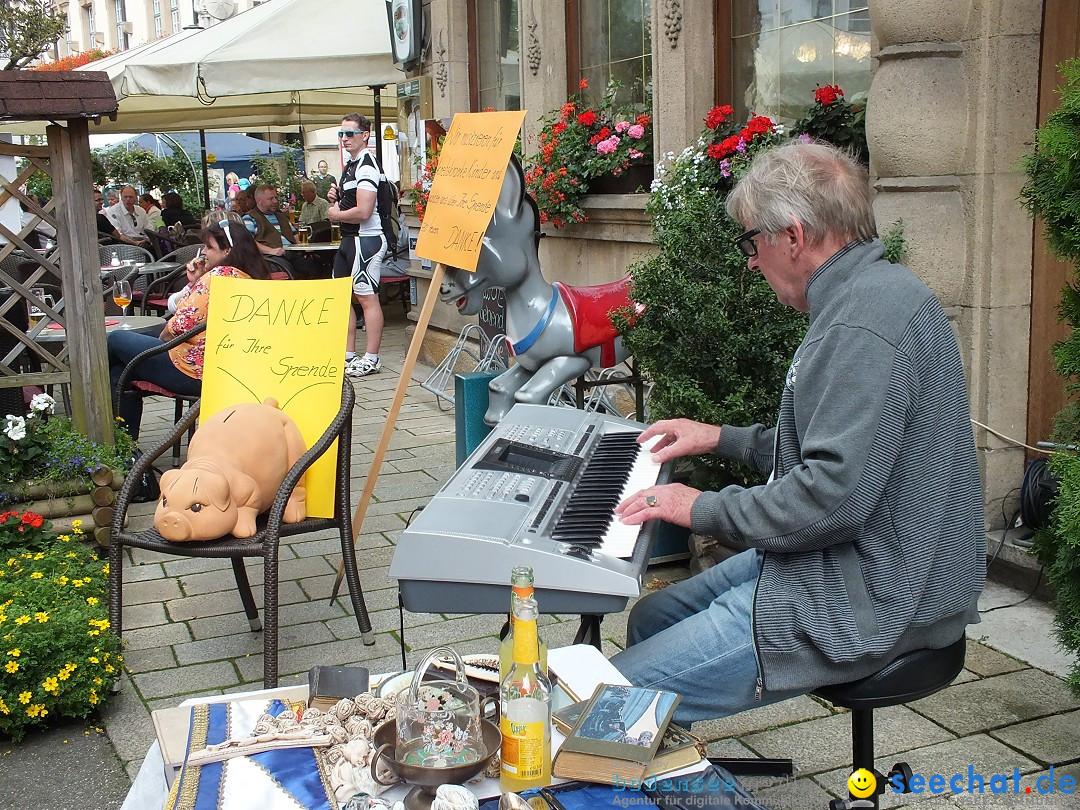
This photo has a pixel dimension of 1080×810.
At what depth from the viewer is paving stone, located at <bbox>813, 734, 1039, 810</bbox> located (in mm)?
2986

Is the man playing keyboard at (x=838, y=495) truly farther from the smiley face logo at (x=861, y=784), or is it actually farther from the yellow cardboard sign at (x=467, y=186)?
the yellow cardboard sign at (x=467, y=186)

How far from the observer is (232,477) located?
12.2ft

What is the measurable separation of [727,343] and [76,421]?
3282 mm

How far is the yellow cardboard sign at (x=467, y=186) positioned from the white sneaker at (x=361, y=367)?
5279 mm

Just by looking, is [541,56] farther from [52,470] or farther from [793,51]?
[52,470]

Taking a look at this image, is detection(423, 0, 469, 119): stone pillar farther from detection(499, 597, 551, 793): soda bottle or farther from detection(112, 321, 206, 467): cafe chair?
detection(499, 597, 551, 793): soda bottle

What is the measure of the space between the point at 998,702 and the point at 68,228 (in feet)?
14.4

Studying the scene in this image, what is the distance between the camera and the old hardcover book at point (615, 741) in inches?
67.4

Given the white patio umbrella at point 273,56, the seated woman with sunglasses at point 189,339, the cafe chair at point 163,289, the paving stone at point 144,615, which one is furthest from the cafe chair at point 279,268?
the paving stone at point 144,615

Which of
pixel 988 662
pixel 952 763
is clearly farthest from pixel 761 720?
pixel 988 662

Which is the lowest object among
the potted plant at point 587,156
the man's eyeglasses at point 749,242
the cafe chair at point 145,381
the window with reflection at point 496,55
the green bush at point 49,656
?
the green bush at point 49,656

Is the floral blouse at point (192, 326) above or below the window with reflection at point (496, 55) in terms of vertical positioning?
below

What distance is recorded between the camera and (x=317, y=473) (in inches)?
158

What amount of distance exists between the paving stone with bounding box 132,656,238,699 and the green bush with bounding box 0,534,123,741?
0.18 metres
